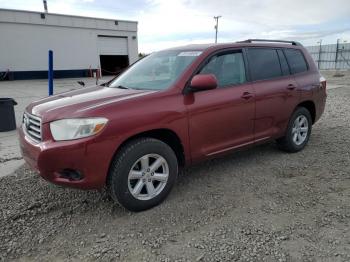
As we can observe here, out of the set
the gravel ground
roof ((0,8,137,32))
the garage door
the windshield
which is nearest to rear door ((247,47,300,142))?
the gravel ground

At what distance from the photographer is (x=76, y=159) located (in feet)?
9.53

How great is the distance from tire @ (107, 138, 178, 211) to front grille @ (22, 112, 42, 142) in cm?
81

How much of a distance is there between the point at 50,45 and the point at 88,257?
25.2 m

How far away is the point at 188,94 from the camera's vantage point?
11.8 feet

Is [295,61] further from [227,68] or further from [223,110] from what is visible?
[223,110]

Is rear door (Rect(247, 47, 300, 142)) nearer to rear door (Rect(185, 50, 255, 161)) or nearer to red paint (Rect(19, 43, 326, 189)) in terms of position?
red paint (Rect(19, 43, 326, 189))

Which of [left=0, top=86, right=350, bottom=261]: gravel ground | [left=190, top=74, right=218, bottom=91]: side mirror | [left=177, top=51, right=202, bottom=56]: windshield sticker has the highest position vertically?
[left=177, top=51, right=202, bottom=56]: windshield sticker

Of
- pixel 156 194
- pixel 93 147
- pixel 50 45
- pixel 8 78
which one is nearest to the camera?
pixel 93 147

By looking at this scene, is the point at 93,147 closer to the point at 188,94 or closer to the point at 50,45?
the point at 188,94

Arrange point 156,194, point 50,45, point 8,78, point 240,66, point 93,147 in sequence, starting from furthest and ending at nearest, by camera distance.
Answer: point 50,45, point 8,78, point 240,66, point 156,194, point 93,147

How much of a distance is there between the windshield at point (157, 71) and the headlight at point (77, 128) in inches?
38.0

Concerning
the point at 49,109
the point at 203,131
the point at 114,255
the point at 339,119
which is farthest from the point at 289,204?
the point at 339,119

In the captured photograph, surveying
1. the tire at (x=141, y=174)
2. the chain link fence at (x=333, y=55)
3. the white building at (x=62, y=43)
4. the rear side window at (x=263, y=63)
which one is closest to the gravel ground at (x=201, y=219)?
the tire at (x=141, y=174)

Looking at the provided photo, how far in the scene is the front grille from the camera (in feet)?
10.4
